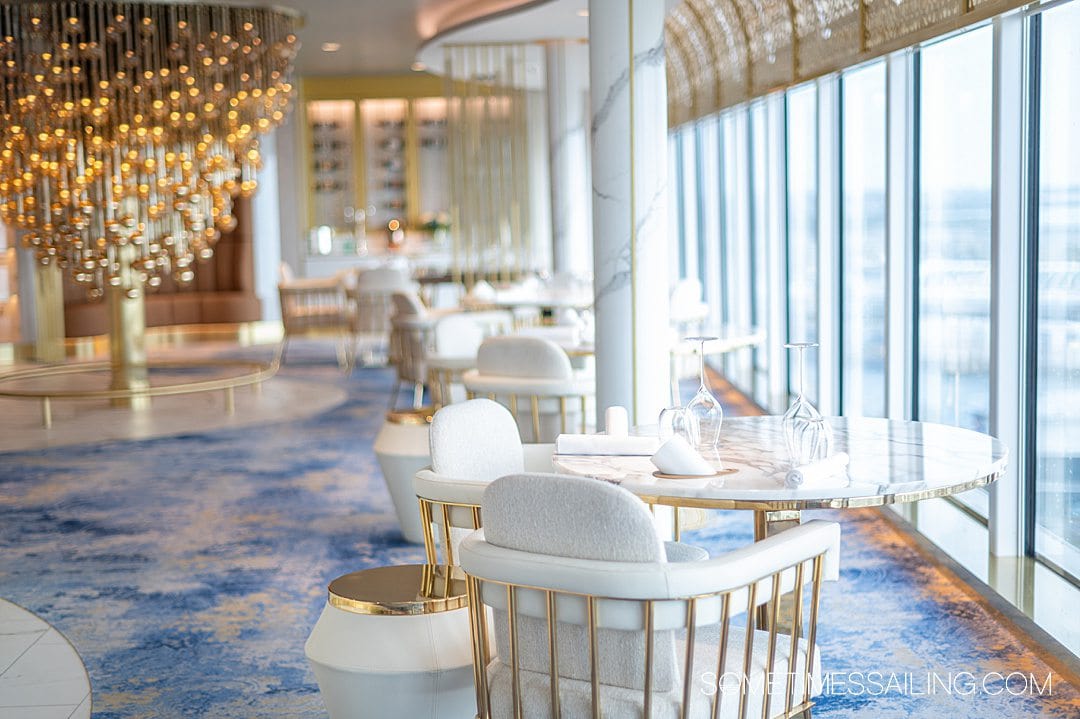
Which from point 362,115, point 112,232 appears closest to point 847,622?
point 112,232

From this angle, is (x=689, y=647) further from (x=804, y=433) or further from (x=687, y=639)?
(x=804, y=433)

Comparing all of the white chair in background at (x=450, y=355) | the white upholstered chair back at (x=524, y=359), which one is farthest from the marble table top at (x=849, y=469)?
the white chair in background at (x=450, y=355)

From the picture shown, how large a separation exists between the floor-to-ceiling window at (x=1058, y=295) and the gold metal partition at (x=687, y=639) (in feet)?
6.83

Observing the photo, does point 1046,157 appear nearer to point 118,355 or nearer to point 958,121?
point 958,121

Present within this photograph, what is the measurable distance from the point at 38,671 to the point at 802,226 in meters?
5.99

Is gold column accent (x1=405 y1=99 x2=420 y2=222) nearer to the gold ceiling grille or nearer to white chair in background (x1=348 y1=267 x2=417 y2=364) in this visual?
white chair in background (x1=348 y1=267 x2=417 y2=364)

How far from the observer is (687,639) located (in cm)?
232

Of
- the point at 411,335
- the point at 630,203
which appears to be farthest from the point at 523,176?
the point at 630,203

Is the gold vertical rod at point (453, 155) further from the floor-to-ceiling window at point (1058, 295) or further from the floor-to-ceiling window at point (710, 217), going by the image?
the floor-to-ceiling window at point (1058, 295)

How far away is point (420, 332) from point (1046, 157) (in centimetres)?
502

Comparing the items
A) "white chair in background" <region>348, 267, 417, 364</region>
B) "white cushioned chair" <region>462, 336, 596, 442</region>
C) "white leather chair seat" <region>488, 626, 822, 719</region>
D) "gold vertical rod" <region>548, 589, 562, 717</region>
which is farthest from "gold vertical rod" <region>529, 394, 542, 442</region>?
"white chair in background" <region>348, 267, 417, 364</region>

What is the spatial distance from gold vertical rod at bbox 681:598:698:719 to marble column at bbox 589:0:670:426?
2.35 m

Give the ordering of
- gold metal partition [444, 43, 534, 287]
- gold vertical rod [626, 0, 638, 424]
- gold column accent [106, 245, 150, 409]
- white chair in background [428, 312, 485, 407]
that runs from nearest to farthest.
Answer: gold vertical rod [626, 0, 638, 424] < white chair in background [428, 312, 485, 407] < gold column accent [106, 245, 150, 409] < gold metal partition [444, 43, 534, 287]

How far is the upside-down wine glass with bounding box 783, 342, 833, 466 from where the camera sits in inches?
114
